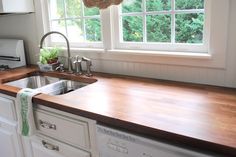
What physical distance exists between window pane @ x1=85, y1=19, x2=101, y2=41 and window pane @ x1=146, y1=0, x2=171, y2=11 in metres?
0.45

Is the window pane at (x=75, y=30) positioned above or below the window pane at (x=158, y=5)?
below

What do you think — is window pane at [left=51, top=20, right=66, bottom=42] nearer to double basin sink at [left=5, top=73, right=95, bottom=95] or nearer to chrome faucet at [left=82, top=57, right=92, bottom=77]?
double basin sink at [left=5, top=73, right=95, bottom=95]

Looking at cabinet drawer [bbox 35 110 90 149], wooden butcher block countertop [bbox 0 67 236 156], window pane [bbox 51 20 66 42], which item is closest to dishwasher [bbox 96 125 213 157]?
wooden butcher block countertop [bbox 0 67 236 156]

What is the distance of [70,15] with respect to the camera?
6.93 feet

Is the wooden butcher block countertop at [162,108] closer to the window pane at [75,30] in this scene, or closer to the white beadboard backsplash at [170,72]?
the white beadboard backsplash at [170,72]

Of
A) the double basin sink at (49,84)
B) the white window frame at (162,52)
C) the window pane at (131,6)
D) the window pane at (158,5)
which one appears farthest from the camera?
the double basin sink at (49,84)

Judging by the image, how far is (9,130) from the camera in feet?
5.75

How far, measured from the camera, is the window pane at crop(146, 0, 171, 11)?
161cm

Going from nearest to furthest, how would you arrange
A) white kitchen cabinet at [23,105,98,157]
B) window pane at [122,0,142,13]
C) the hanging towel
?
white kitchen cabinet at [23,105,98,157] → the hanging towel → window pane at [122,0,142,13]

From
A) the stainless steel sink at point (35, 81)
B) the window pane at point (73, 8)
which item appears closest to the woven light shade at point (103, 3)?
the window pane at point (73, 8)

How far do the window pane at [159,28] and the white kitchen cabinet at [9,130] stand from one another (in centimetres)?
104

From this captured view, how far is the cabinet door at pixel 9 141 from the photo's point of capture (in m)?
1.74

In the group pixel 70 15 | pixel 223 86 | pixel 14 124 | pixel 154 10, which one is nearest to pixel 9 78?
pixel 14 124

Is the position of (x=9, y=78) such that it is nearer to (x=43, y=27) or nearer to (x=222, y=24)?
(x=43, y=27)
